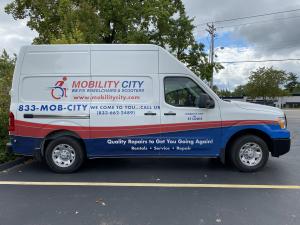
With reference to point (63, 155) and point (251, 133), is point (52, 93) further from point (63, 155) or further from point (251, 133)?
point (251, 133)

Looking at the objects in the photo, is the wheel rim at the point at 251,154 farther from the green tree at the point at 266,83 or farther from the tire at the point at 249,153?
the green tree at the point at 266,83

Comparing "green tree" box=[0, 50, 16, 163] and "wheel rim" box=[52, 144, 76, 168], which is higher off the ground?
"green tree" box=[0, 50, 16, 163]

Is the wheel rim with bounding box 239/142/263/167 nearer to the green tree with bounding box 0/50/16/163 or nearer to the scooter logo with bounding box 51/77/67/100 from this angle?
the scooter logo with bounding box 51/77/67/100

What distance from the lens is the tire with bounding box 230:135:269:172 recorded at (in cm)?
722

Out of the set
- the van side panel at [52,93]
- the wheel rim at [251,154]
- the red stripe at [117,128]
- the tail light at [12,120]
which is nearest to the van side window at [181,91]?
the red stripe at [117,128]

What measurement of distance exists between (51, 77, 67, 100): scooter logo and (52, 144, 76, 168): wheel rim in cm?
102

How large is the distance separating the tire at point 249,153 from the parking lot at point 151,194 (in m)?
0.18

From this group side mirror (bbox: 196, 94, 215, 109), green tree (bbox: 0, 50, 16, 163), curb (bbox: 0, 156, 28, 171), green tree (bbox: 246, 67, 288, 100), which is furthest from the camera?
green tree (bbox: 246, 67, 288, 100)

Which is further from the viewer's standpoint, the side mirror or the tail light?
the tail light

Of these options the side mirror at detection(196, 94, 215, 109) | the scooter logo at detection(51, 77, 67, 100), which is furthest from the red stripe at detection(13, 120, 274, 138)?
the scooter logo at detection(51, 77, 67, 100)

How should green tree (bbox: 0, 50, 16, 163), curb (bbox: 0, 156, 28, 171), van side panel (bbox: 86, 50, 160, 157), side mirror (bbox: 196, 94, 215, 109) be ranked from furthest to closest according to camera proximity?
green tree (bbox: 0, 50, 16, 163) → curb (bbox: 0, 156, 28, 171) → van side panel (bbox: 86, 50, 160, 157) → side mirror (bbox: 196, 94, 215, 109)

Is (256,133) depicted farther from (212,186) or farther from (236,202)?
(236,202)

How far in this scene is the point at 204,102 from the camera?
707cm

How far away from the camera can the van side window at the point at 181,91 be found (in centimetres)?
724
